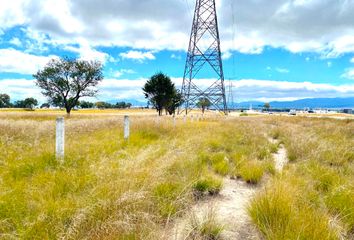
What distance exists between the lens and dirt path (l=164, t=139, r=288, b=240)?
11.1ft

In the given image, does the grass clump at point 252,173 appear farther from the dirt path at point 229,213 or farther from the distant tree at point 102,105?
the distant tree at point 102,105

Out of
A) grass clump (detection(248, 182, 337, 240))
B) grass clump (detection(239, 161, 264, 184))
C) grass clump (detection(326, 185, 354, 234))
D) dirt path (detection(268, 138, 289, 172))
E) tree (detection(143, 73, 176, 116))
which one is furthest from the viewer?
tree (detection(143, 73, 176, 116))

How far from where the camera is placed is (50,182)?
4297mm

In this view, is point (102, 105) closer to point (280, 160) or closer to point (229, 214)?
point (280, 160)

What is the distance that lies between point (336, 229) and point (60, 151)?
5.10 metres

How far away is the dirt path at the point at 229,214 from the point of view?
133 inches

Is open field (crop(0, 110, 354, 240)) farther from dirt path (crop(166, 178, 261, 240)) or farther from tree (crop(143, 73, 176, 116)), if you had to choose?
tree (crop(143, 73, 176, 116))

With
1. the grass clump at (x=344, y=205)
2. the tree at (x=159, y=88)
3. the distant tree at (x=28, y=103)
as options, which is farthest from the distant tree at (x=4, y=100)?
the grass clump at (x=344, y=205)

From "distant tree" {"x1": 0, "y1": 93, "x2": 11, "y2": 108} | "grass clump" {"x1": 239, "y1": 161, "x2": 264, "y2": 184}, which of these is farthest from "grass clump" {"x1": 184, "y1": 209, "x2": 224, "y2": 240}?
"distant tree" {"x1": 0, "y1": 93, "x2": 11, "y2": 108}

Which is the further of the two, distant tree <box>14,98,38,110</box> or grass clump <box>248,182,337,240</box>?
distant tree <box>14,98,38,110</box>

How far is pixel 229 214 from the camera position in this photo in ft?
13.7

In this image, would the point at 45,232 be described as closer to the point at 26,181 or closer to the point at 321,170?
the point at 26,181

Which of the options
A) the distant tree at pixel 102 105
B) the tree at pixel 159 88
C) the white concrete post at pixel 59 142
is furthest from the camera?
the distant tree at pixel 102 105

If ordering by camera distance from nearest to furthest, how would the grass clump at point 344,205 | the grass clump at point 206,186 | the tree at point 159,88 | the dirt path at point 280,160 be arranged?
1. the grass clump at point 344,205
2. the grass clump at point 206,186
3. the dirt path at point 280,160
4. the tree at point 159,88
